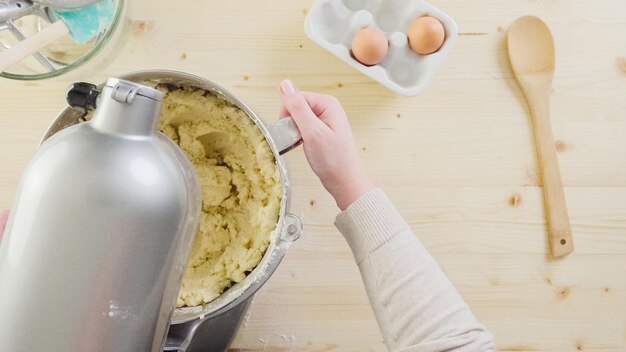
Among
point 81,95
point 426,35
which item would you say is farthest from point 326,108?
point 81,95

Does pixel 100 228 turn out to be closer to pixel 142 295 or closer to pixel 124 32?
pixel 142 295

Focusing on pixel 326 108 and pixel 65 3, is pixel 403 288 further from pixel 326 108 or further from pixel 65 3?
pixel 65 3

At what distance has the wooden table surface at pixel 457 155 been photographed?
65 centimetres

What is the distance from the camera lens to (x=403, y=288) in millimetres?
523

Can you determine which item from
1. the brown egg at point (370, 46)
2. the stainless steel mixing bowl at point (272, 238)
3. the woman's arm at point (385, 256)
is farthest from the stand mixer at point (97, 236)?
the brown egg at point (370, 46)

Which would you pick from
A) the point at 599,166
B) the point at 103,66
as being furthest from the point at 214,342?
the point at 599,166

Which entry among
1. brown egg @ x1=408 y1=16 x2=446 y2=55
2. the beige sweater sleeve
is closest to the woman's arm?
the beige sweater sleeve

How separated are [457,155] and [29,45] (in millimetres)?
491

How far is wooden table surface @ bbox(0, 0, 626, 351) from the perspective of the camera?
654 mm

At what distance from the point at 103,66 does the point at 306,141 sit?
27 cm

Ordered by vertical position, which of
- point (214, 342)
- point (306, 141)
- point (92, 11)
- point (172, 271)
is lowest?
point (214, 342)

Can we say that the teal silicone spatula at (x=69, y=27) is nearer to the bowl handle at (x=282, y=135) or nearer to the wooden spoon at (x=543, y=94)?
the bowl handle at (x=282, y=135)

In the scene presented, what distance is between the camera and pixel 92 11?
1.90 feet

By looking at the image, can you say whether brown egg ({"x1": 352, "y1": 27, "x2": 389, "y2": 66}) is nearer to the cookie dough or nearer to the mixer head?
the cookie dough
